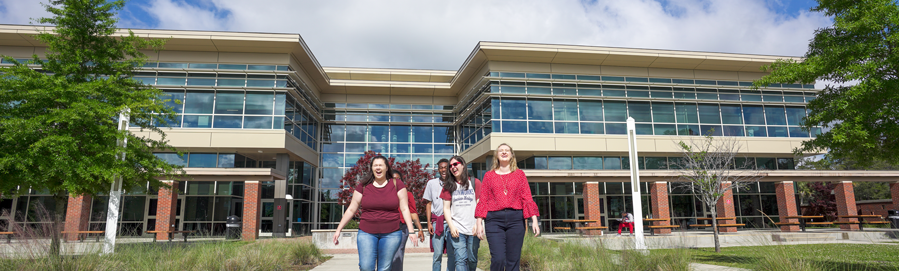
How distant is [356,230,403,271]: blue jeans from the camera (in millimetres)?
5223

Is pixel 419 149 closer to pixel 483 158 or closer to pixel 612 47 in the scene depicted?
pixel 483 158

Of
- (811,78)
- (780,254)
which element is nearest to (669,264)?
(780,254)

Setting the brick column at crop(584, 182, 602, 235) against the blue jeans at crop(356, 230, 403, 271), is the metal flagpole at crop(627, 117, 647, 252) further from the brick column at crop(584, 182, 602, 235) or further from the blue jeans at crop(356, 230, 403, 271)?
the brick column at crop(584, 182, 602, 235)

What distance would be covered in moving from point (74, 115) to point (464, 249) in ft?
33.0

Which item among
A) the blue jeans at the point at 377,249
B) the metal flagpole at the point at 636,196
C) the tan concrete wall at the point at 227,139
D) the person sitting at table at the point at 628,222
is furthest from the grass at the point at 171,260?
the person sitting at table at the point at 628,222

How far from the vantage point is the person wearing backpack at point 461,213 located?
18.5 ft

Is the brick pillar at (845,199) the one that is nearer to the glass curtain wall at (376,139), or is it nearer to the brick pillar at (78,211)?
the glass curtain wall at (376,139)

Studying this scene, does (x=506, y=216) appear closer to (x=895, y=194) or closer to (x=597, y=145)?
(x=597, y=145)

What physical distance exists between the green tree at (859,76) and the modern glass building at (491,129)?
15.0 m

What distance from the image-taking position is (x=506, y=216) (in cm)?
512

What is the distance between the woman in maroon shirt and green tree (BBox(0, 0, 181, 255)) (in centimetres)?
860

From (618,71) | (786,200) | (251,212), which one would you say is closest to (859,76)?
(618,71)

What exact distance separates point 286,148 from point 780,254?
68.9 ft

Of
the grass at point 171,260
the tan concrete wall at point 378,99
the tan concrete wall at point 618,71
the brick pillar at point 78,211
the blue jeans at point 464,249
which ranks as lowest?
the grass at point 171,260
